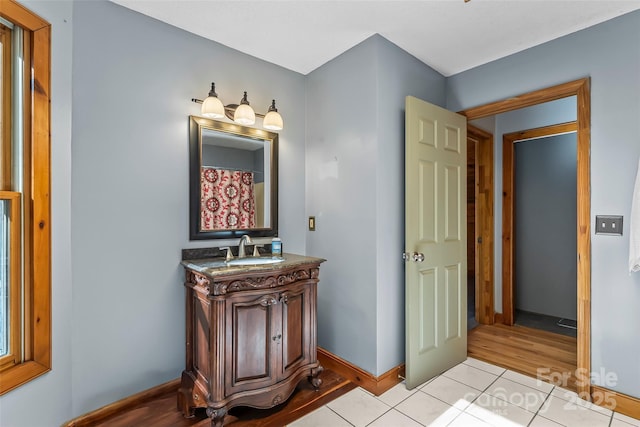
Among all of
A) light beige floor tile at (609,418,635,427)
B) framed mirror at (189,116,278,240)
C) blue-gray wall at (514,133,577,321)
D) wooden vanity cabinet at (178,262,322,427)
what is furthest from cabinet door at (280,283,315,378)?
blue-gray wall at (514,133,577,321)

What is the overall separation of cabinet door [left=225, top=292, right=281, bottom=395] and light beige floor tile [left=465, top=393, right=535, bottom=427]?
1.26m

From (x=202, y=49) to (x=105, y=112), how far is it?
2.65 ft

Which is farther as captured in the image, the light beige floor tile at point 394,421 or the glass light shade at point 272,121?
the glass light shade at point 272,121

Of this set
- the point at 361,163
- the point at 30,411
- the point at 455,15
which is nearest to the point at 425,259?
the point at 361,163

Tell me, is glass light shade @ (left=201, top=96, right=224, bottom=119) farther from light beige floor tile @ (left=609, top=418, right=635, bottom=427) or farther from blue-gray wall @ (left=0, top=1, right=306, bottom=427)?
light beige floor tile @ (left=609, top=418, right=635, bottom=427)

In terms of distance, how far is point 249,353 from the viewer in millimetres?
1792

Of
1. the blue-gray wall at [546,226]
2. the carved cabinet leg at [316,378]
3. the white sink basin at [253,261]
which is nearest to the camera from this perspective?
the white sink basin at [253,261]

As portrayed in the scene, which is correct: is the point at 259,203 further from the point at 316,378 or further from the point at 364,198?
the point at 316,378

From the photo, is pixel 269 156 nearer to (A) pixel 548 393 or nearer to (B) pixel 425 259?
(B) pixel 425 259

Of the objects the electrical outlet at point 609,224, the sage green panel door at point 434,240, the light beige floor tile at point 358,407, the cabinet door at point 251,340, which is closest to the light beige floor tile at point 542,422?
the sage green panel door at point 434,240

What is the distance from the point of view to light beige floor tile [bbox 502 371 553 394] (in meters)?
2.14

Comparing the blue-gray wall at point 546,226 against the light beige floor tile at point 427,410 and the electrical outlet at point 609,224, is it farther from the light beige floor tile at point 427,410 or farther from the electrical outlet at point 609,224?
the light beige floor tile at point 427,410

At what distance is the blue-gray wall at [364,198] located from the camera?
2.15 meters

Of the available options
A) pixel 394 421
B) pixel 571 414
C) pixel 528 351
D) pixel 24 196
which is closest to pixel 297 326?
pixel 394 421
